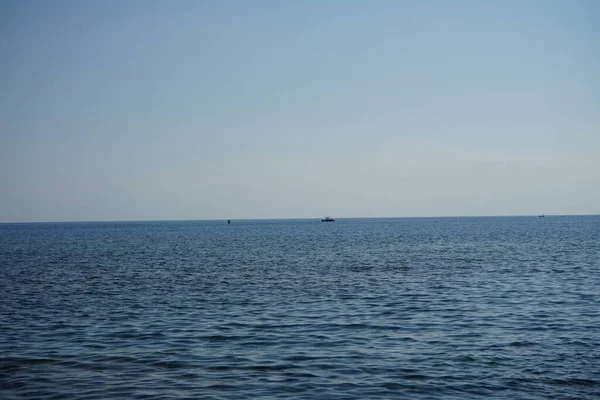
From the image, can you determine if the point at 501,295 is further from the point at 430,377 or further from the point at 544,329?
the point at 430,377

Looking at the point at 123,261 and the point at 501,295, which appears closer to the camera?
the point at 501,295

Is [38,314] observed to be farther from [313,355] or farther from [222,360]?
[313,355]

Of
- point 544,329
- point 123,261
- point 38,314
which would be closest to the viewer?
point 544,329

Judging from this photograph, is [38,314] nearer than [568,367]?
No

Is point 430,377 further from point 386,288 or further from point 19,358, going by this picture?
point 386,288

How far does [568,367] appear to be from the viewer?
59.3ft

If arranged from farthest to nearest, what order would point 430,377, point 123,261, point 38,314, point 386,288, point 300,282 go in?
point 123,261
point 300,282
point 386,288
point 38,314
point 430,377

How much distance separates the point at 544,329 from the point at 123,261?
53.3 meters

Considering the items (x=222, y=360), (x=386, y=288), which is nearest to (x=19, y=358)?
(x=222, y=360)

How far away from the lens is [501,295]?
3425cm

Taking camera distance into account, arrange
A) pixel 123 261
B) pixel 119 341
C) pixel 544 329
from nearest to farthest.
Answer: pixel 119 341, pixel 544 329, pixel 123 261

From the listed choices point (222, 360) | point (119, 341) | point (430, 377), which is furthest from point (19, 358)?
point (430, 377)

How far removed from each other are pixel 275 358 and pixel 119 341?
727 centimetres

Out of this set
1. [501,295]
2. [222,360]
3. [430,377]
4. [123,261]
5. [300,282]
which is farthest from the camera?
[123,261]
